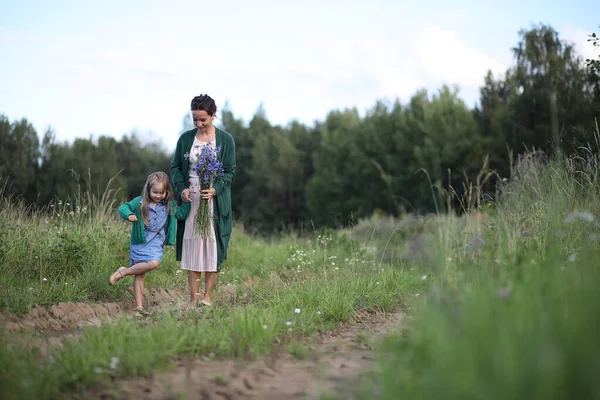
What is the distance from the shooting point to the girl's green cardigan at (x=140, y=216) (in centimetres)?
601

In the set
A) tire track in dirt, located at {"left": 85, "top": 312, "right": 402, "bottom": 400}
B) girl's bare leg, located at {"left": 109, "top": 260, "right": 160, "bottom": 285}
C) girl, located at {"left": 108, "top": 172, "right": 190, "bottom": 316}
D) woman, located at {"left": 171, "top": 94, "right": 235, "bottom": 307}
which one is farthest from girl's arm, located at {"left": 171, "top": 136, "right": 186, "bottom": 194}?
tire track in dirt, located at {"left": 85, "top": 312, "right": 402, "bottom": 400}

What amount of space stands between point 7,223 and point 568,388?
7.13 meters

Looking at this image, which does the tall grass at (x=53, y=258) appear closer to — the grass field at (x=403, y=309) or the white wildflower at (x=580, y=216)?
the grass field at (x=403, y=309)

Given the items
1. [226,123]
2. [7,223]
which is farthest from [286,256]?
[226,123]

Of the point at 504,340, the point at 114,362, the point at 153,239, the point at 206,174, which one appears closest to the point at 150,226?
the point at 153,239

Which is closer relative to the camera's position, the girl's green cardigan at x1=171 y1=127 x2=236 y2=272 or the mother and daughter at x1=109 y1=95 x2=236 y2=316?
the mother and daughter at x1=109 y1=95 x2=236 y2=316

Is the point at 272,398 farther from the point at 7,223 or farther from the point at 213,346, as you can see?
the point at 7,223

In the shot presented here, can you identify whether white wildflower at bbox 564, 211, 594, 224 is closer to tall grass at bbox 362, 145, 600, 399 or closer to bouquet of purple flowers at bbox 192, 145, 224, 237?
tall grass at bbox 362, 145, 600, 399

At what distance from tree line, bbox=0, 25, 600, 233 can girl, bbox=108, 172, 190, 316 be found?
13180mm

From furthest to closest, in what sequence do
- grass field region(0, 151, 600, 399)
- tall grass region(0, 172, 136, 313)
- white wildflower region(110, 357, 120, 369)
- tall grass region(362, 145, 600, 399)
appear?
tall grass region(0, 172, 136, 313) < white wildflower region(110, 357, 120, 369) < grass field region(0, 151, 600, 399) < tall grass region(362, 145, 600, 399)

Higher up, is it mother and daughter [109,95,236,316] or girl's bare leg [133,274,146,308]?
mother and daughter [109,95,236,316]

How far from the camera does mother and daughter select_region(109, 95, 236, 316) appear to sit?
6082 millimetres

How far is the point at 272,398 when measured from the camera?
3.16 metres

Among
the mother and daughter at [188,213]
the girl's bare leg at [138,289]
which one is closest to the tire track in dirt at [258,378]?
the mother and daughter at [188,213]
